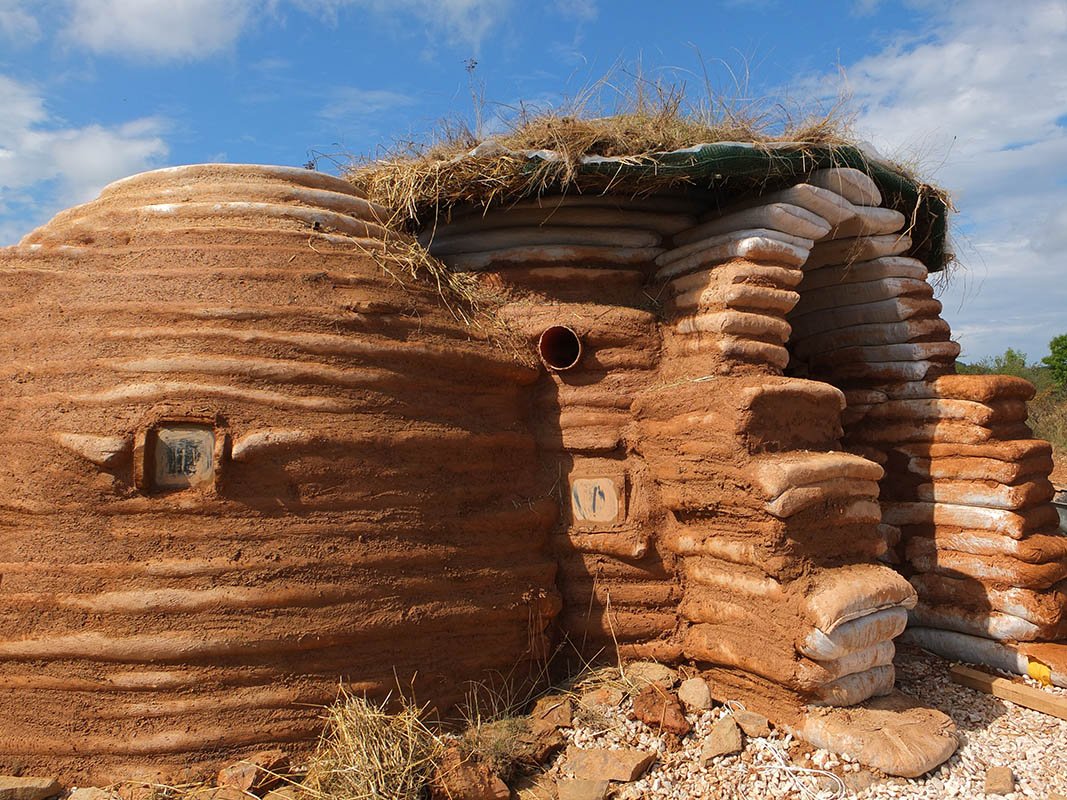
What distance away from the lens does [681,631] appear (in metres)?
4.30

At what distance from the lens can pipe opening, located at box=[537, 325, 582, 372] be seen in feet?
14.9

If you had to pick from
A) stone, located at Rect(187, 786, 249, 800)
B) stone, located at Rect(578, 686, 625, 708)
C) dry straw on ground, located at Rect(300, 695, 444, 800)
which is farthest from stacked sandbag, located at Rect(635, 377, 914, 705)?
stone, located at Rect(187, 786, 249, 800)

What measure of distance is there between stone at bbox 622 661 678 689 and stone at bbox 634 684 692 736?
9 cm

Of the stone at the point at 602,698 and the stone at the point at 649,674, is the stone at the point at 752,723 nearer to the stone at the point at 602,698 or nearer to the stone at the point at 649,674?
the stone at the point at 649,674

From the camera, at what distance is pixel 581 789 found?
132 inches

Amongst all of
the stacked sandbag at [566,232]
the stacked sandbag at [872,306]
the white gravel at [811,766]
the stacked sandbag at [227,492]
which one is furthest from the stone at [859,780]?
the stacked sandbag at [566,232]

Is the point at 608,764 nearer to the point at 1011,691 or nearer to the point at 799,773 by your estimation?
the point at 799,773

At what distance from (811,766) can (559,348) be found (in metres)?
2.58

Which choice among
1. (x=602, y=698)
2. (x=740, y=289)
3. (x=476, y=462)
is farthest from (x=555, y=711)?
(x=740, y=289)

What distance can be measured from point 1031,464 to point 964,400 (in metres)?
0.56

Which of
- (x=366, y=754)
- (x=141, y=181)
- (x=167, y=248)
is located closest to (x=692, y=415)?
(x=366, y=754)

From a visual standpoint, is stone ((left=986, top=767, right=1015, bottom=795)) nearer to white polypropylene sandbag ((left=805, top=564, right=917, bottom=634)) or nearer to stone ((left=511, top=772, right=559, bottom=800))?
white polypropylene sandbag ((left=805, top=564, right=917, bottom=634))

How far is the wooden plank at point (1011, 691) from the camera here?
418 cm

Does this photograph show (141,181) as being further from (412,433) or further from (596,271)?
(596,271)
